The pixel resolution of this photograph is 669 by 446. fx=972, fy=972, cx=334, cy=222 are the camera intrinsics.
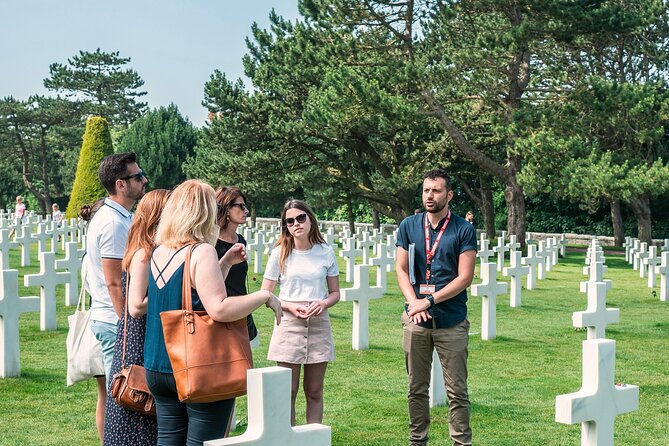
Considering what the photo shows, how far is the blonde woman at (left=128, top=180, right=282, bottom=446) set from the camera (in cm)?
376

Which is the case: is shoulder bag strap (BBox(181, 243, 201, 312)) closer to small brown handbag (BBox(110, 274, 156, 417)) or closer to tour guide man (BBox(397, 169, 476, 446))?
small brown handbag (BBox(110, 274, 156, 417))

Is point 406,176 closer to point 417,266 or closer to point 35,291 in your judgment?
point 35,291

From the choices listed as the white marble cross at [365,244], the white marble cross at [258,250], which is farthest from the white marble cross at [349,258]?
the white marble cross at [258,250]

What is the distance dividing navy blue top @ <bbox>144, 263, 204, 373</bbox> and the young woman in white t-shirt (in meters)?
1.90

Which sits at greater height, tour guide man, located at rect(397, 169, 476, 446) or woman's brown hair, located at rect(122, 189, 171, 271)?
woman's brown hair, located at rect(122, 189, 171, 271)

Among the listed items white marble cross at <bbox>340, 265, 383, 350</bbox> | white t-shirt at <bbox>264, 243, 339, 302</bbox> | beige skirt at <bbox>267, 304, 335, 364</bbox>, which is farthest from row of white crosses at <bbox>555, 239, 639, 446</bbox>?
white marble cross at <bbox>340, 265, 383, 350</bbox>

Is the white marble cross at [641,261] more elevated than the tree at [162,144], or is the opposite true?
the tree at [162,144]

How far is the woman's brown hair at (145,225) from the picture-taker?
14.1ft

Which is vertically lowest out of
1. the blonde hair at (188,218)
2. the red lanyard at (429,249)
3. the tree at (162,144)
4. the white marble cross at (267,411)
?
the white marble cross at (267,411)

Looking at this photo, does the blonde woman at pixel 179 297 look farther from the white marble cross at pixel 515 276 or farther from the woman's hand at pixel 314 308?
the white marble cross at pixel 515 276

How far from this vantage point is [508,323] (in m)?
13.1

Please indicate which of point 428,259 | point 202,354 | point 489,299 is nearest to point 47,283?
point 489,299

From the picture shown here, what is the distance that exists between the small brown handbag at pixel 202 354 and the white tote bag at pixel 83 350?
1.71 m

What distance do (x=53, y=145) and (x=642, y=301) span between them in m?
49.6
